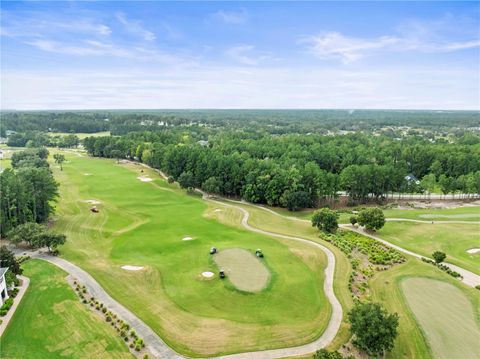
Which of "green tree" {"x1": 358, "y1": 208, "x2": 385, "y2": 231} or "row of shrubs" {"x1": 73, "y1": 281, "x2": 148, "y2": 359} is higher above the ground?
"green tree" {"x1": 358, "y1": 208, "x2": 385, "y2": 231}

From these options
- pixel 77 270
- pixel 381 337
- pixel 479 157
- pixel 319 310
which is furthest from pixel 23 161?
pixel 479 157

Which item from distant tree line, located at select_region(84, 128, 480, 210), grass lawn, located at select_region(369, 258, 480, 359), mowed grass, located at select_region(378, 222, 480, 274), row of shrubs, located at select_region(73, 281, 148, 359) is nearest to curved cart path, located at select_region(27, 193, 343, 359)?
row of shrubs, located at select_region(73, 281, 148, 359)

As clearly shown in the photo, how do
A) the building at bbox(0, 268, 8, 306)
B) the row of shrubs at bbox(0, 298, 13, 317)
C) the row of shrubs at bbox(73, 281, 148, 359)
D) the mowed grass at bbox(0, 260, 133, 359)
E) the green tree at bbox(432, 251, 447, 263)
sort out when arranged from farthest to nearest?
1. the green tree at bbox(432, 251, 447, 263)
2. the building at bbox(0, 268, 8, 306)
3. the row of shrubs at bbox(0, 298, 13, 317)
4. the row of shrubs at bbox(73, 281, 148, 359)
5. the mowed grass at bbox(0, 260, 133, 359)

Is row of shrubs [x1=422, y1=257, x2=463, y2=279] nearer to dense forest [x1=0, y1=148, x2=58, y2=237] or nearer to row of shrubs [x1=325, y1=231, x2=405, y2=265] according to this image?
row of shrubs [x1=325, y1=231, x2=405, y2=265]

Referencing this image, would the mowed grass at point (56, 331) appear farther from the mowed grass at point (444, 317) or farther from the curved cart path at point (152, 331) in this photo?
the mowed grass at point (444, 317)

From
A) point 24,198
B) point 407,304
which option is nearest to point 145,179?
point 24,198

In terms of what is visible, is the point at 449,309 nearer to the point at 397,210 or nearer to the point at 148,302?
the point at 148,302

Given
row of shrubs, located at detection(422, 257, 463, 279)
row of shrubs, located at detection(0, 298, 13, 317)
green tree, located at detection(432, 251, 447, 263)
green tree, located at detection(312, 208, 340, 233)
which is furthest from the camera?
green tree, located at detection(312, 208, 340, 233)
